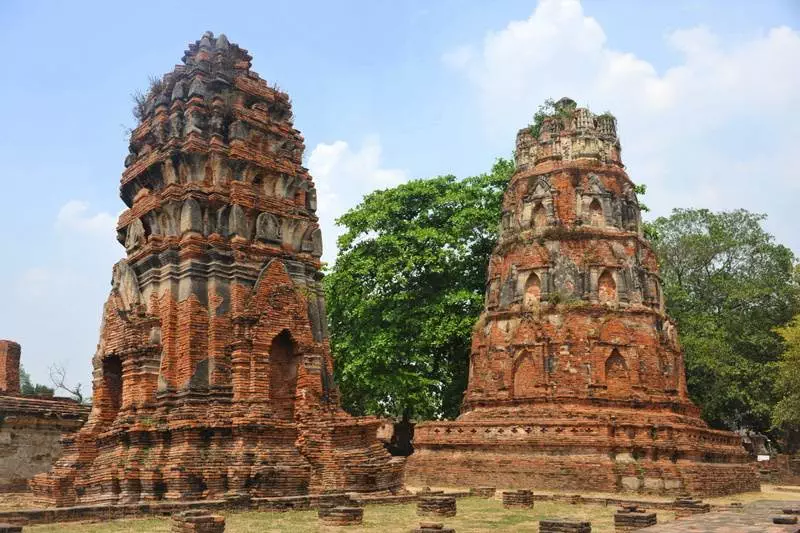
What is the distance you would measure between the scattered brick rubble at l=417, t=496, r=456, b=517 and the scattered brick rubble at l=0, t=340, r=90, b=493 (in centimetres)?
985

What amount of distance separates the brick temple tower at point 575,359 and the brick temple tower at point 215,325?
9.91 metres

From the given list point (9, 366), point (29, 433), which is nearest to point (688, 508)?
point (29, 433)

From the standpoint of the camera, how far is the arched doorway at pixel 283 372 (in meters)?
14.9

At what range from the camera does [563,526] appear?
9312 mm

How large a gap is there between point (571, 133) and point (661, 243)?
13.6 metres

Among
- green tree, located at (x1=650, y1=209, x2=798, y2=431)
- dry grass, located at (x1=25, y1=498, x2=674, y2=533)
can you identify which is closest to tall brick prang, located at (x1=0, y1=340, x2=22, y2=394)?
dry grass, located at (x1=25, y1=498, x2=674, y2=533)

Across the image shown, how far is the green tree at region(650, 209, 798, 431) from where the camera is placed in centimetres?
3303

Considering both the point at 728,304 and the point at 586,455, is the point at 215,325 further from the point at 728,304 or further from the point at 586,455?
the point at 728,304

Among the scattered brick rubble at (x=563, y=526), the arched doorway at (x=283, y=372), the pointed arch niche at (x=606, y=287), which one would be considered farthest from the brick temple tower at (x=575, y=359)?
the scattered brick rubble at (x=563, y=526)

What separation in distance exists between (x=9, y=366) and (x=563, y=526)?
17.9 meters

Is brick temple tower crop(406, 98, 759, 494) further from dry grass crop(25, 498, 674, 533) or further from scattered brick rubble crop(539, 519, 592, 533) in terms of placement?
scattered brick rubble crop(539, 519, 592, 533)

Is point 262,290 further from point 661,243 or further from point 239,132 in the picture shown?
point 661,243

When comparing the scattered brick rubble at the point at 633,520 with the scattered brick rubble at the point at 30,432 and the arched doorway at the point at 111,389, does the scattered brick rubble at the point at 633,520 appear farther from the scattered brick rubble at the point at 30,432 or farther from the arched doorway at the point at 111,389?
the scattered brick rubble at the point at 30,432

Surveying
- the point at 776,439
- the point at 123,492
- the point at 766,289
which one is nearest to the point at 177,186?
the point at 123,492
